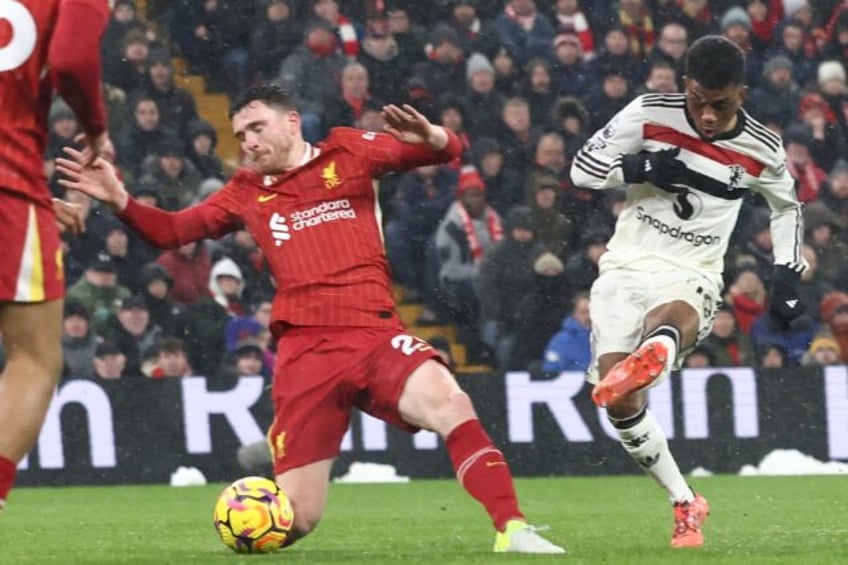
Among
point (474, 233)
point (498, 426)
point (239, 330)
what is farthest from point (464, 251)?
point (239, 330)

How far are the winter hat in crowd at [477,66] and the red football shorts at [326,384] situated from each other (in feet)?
27.8

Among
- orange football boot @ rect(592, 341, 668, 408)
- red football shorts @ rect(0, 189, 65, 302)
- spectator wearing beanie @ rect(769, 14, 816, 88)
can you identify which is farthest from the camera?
spectator wearing beanie @ rect(769, 14, 816, 88)

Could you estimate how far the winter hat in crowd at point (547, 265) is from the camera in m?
15.1

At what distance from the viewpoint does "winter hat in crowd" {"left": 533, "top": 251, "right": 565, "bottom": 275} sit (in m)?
15.1

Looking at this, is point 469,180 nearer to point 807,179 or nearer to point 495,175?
point 495,175

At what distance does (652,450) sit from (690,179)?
4.04 ft

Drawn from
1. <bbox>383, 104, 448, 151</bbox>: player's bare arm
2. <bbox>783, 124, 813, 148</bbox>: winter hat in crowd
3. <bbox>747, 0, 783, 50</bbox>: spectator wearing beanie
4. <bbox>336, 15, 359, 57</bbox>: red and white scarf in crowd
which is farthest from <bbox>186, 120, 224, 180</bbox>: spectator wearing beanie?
<bbox>383, 104, 448, 151</bbox>: player's bare arm

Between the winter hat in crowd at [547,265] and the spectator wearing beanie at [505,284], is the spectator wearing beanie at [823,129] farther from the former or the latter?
the spectator wearing beanie at [505,284]

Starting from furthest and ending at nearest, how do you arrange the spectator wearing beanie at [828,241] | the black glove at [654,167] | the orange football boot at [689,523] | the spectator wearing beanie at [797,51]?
the spectator wearing beanie at [797,51], the spectator wearing beanie at [828,241], the black glove at [654,167], the orange football boot at [689,523]

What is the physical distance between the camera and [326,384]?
810 cm

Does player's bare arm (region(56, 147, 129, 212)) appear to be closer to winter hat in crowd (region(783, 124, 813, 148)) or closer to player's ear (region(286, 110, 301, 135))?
player's ear (region(286, 110, 301, 135))

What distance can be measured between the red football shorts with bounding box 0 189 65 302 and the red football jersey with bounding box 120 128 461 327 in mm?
1701

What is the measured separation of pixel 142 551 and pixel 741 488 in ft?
18.3

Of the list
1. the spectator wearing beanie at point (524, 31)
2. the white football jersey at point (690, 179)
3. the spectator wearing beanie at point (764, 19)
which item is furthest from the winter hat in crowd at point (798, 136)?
the white football jersey at point (690, 179)
